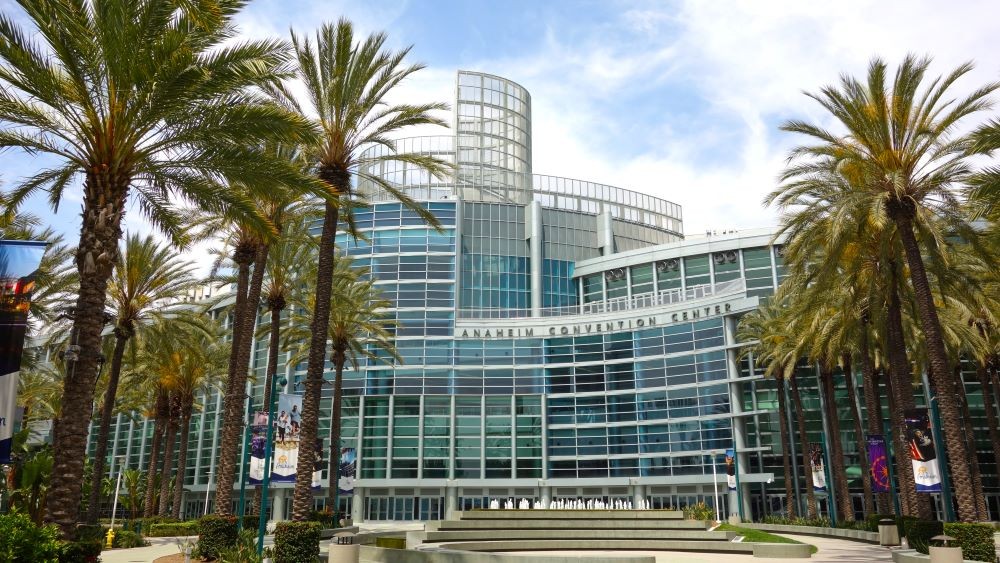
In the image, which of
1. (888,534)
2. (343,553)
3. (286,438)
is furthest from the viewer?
(888,534)

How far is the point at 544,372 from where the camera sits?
220 feet

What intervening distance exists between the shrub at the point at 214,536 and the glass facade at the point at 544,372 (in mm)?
37378

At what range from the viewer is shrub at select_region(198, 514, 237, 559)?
2362 centimetres

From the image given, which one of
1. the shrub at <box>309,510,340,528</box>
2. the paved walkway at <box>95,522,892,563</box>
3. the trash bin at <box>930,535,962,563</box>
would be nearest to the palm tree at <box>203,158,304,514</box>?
the paved walkway at <box>95,522,892,563</box>

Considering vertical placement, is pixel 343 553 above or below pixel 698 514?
above

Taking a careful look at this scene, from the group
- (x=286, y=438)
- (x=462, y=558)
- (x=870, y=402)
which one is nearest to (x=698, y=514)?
(x=870, y=402)

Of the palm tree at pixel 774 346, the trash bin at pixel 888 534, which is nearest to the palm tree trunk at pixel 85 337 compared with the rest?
the trash bin at pixel 888 534

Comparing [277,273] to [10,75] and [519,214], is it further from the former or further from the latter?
[519,214]

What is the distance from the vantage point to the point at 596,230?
76.1m

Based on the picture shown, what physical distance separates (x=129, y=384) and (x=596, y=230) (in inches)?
1736

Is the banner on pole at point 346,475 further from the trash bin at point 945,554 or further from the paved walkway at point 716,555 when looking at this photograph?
the trash bin at point 945,554

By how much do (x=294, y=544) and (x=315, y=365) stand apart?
5.31m

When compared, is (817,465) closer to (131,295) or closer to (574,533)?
(574,533)

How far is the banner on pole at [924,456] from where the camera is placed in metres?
23.3
